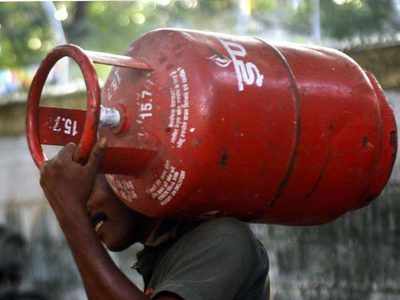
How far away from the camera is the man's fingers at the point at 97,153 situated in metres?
1.93

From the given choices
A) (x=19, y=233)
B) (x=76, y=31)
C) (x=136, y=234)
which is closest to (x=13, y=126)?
(x=19, y=233)

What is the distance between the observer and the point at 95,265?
77.0 inches

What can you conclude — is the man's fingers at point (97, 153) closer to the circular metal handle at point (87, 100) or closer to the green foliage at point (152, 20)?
the circular metal handle at point (87, 100)

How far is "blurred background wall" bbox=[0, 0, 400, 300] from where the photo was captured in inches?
134

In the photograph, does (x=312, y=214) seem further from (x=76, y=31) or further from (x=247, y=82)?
(x=76, y=31)

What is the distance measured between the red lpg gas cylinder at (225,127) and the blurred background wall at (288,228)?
1210 millimetres

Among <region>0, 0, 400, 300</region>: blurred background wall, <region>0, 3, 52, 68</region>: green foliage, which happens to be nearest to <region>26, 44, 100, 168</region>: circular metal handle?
<region>0, 0, 400, 300</region>: blurred background wall

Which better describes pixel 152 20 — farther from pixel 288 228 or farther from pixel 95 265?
pixel 95 265

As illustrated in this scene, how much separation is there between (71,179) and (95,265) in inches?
7.9

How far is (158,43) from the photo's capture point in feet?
6.80

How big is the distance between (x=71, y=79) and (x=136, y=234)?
452 cm

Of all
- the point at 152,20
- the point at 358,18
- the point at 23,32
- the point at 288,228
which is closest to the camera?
the point at 288,228

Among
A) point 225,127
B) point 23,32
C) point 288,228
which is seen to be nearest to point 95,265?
point 225,127

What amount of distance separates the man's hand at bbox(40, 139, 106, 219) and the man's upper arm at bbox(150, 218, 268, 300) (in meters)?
0.26
